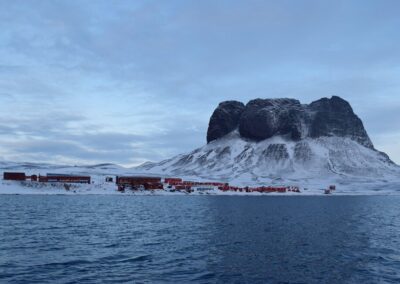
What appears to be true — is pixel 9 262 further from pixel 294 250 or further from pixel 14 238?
pixel 294 250

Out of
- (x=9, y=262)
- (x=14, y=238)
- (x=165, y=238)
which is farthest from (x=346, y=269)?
(x=14, y=238)

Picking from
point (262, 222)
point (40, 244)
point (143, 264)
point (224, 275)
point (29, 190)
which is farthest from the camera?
point (29, 190)

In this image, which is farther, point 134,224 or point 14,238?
point 134,224

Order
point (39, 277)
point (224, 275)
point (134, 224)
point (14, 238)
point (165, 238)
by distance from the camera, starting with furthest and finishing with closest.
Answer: point (134, 224) < point (165, 238) < point (14, 238) < point (224, 275) < point (39, 277)

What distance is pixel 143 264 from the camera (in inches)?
1709

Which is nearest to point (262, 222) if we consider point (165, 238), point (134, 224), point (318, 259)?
point (134, 224)

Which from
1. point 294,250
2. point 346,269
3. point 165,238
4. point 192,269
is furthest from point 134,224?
point 346,269

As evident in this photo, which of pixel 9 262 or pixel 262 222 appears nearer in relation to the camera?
pixel 9 262

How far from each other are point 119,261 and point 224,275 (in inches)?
430

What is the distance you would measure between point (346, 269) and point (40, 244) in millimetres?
34168

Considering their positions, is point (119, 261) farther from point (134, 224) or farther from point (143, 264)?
point (134, 224)

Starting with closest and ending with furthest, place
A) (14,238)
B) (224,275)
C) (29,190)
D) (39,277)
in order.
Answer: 1. (39,277)
2. (224,275)
3. (14,238)
4. (29,190)

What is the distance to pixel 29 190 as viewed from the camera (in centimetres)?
19038

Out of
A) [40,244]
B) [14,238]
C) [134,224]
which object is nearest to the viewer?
[40,244]
